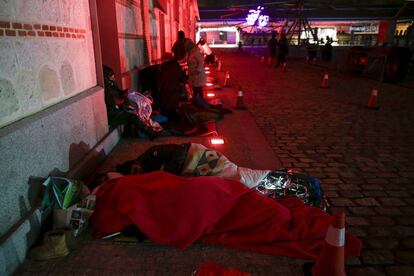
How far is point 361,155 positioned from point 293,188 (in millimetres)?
2295

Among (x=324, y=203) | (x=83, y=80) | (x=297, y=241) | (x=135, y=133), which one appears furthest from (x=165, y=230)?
(x=135, y=133)

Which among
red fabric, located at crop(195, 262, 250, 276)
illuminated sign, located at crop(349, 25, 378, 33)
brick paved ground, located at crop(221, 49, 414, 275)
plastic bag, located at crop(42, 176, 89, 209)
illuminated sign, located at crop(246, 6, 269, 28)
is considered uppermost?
illuminated sign, located at crop(246, 6, 269, 28)

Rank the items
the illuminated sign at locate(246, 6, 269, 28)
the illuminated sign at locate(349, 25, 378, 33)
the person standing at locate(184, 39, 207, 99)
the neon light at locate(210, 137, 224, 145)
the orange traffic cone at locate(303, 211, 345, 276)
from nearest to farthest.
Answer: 1. the orange traffic cone at locate(303, 211, 345, 276)
2. the neon light at locate(210, 137, 224, 145)
3. the person standing at locate(184, 39, 207, 99)
4. the illuminated sign at locate(246, 6, 269, 28)
5. the illuminated sign at locate(349, 25, 378, 33)

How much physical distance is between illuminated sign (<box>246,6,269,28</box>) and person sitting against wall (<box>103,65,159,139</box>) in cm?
3730

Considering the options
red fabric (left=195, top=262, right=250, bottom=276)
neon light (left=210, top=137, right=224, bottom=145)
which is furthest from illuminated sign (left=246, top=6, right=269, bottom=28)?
red fabric (left=195, top=262, right=250, bottom=276)

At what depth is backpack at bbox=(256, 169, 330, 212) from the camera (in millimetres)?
3375

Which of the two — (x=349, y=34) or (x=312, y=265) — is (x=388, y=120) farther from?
(x=349, y=34)

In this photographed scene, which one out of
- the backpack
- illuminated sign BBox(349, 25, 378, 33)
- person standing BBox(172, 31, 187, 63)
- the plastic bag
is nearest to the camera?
the plastic bag

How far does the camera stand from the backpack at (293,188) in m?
3.38

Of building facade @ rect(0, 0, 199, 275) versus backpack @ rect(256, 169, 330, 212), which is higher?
building facade @ rect(0, 0, 199, 275)

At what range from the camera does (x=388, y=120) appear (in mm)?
7332

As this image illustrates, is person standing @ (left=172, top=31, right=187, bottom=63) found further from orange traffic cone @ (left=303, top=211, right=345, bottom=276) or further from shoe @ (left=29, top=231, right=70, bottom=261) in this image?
orange traffic cone @ (left=303, top=211, right=345, bottom=276)

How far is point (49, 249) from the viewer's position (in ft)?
8.56

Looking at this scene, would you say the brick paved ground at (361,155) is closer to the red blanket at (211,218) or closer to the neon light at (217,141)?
the red blanket at (211,218)
